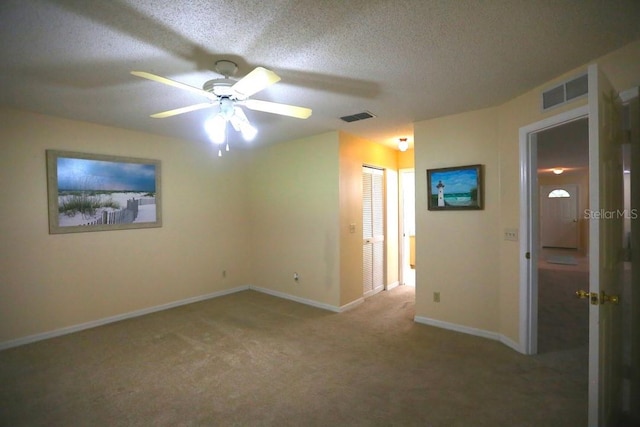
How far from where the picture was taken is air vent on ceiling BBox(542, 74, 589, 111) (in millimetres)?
2086

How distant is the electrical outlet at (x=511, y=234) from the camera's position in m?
2.80

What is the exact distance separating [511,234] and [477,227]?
1.12 feet

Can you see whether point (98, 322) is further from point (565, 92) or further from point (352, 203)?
point (565, 92)

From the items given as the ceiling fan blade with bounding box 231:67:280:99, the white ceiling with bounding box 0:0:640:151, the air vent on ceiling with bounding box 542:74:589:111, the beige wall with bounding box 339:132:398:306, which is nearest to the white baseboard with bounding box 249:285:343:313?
the beige wall with bounding box 339:132:398:306

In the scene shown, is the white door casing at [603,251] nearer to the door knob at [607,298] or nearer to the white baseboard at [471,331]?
the door knob at [607,298]

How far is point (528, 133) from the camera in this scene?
2.62 meters

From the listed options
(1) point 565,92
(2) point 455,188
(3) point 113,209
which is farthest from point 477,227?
(3) point 113,209

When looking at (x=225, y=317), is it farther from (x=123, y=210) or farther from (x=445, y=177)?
(x=445, y=177)

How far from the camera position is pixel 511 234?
285 cm

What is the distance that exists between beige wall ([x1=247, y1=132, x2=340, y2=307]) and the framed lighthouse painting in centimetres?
123

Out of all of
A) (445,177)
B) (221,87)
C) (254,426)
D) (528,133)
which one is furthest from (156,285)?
(528,133)

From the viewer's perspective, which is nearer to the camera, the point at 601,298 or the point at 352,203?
the point at 601,298

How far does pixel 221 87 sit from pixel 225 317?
292cm

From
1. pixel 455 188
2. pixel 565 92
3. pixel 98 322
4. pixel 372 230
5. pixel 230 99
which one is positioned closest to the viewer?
pixel 230 99
